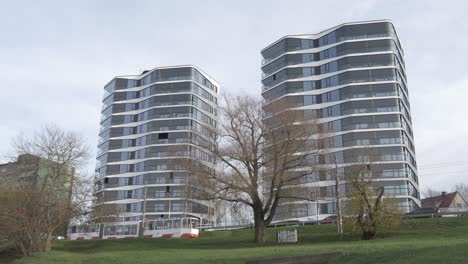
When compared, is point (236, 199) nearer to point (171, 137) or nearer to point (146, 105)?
point (171, 137)

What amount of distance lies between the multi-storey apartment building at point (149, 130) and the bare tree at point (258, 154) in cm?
5541

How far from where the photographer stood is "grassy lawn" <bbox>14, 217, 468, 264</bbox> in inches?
774

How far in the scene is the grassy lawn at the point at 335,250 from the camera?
64.5 ft

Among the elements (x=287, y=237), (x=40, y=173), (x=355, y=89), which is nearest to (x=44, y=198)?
(x=40, y=173)

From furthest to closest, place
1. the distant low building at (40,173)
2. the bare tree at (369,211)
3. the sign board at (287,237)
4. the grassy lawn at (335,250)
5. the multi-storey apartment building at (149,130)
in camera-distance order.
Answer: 1. the multi-storey apartment building at (149,130)
2. the distant low building at (40,173)
3. the sign board at (287,237)
4. the bare tree at (369,211)
5. the grassy lawn at (335,250)

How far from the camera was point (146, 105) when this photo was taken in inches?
4562

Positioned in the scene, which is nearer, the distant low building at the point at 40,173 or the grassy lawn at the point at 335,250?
the grassy lawn at the point at 335,250

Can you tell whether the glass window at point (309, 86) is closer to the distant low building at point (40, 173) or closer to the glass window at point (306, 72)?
the glass window at point (306, 72)

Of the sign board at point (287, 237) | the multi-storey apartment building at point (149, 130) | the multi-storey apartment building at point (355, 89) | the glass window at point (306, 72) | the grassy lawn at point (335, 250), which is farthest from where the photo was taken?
A: the multi-storey apartment building at point (149, 130)

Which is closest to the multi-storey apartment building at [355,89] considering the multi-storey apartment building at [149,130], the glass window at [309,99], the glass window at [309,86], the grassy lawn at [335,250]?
the glass window at [309,99]

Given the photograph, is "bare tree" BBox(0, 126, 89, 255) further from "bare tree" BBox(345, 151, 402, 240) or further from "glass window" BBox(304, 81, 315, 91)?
"glass window" BBox(304, 81, 315, 91)

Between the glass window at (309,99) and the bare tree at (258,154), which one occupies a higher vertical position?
the glass window at (309,99)

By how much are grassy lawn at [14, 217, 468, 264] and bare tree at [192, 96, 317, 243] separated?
504cm

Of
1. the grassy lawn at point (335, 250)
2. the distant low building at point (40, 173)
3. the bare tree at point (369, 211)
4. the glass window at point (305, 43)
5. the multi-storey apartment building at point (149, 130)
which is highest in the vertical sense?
the glass window at point (305, 43)
